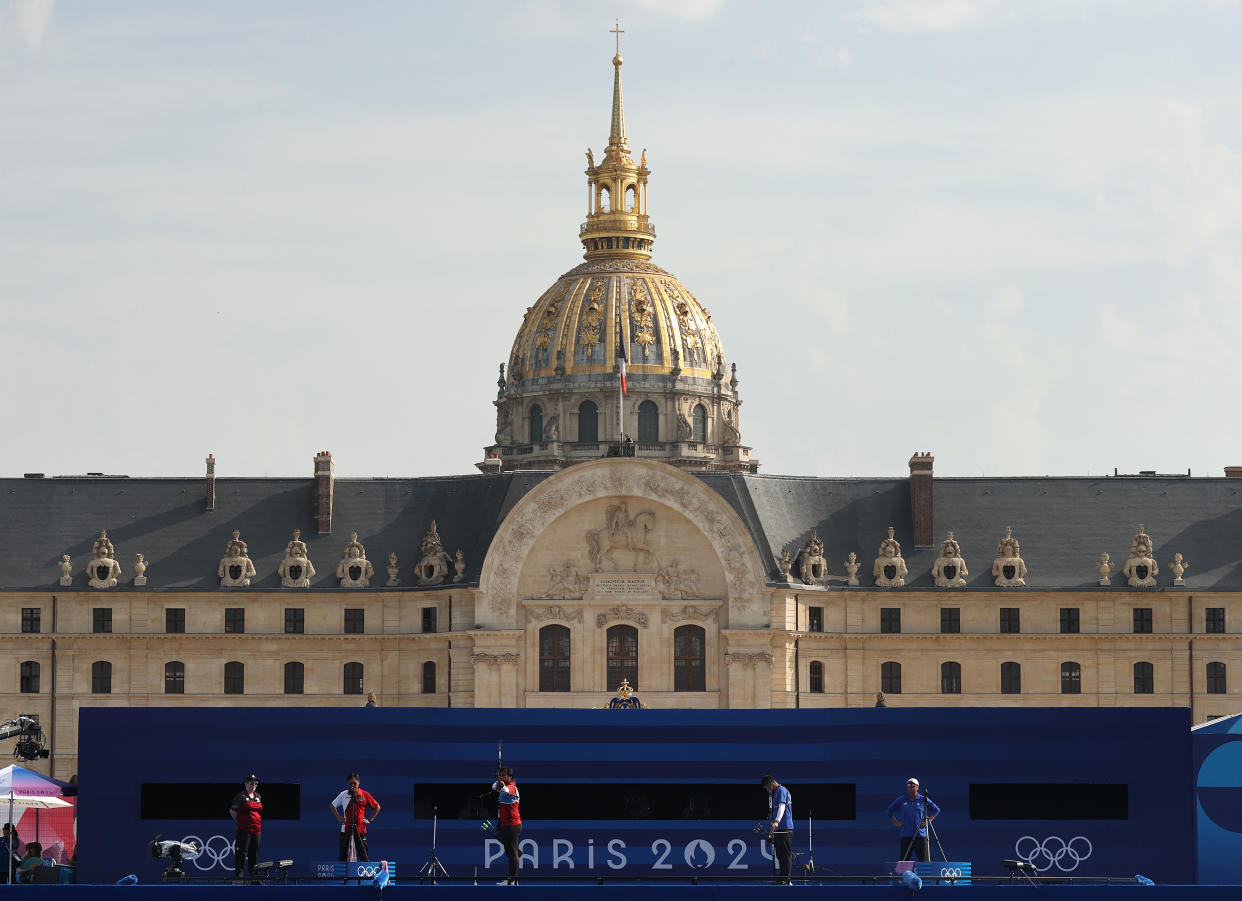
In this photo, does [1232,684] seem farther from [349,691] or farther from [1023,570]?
[349,691]

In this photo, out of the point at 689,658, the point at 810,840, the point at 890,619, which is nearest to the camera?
the point at 810,840

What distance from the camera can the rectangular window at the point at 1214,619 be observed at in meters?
113

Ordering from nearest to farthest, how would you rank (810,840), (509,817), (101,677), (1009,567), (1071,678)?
1. (509,817)
2. (810,840)
3. (101,677)
4. (1071,678)
5. (1009,567)

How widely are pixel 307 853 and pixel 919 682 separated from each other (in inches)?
2077

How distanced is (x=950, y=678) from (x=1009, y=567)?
490 cm

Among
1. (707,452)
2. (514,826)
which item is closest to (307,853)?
(514,826)

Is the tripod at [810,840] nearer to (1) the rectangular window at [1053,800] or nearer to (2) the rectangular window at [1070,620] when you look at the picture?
(1) the rectangular window at [1053,800]

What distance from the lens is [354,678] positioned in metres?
113

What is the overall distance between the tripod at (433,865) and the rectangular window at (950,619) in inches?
2081

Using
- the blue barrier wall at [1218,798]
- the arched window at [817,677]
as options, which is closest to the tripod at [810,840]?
the blue barrier wall at [1218,798]

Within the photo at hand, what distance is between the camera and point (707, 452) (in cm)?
16775

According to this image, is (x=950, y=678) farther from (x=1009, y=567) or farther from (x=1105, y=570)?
(x=1105, y=570)

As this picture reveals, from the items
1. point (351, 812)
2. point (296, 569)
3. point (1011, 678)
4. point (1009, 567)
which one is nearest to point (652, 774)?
point (351, 812)

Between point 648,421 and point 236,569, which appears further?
point 648,421
